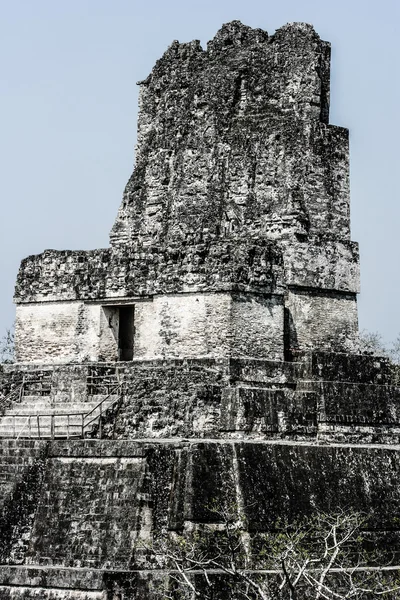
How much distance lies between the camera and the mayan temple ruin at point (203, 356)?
13.7 m

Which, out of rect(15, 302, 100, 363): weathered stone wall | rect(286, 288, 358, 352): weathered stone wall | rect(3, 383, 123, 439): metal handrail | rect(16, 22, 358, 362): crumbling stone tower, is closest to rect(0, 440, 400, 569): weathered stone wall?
rect(3, 383, 123, 439): metal handrail

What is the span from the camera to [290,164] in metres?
18.1

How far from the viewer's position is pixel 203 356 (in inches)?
655

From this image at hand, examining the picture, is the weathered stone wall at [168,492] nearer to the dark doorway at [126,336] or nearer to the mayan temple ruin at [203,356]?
the mayan temple ruin at [203,356]

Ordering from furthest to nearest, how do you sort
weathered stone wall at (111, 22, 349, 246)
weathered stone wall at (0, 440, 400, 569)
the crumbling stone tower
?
weathered stone wall at (111, 22, 349, 246), the crumbling stone tower, weathered stone wall at (0, 440, 400, 569)

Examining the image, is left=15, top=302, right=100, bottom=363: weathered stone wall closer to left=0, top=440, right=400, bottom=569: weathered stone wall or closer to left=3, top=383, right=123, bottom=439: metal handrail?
left=3, top=383, right=123, bottom=439: metal handrail

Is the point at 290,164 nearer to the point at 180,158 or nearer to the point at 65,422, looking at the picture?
the point at 180,158

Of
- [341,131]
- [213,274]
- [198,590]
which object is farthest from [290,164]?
[198,590]

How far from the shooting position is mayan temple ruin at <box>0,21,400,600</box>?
13672mm

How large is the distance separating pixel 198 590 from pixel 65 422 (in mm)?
4615

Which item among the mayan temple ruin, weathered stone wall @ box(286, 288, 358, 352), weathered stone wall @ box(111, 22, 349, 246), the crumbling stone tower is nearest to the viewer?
the mayan temple ruin

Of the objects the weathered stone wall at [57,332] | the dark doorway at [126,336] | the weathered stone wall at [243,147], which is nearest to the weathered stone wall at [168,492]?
the weathered stone wall at [57,332]

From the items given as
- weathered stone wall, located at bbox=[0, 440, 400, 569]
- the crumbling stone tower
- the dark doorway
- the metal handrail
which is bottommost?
weathered stone wall, located at bbox=[0, 440, 400, 569]

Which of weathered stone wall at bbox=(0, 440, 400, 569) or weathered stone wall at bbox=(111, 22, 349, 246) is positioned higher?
weathered stone wall at bbox=(111, 22, 349, 246)
